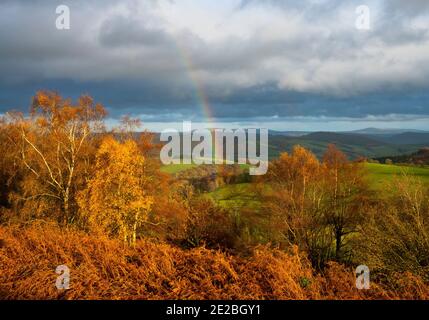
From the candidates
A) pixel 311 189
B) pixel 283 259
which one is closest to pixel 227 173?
pixel 311 189

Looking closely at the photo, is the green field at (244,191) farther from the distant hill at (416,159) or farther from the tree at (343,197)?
the distant hill at (416,159)

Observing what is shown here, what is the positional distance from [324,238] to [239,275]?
1532 inches

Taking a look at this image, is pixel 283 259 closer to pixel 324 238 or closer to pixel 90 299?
pixel 90 299

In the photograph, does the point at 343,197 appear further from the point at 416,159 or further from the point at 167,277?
the point at 416,159

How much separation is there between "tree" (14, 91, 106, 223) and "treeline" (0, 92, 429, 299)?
140 mm

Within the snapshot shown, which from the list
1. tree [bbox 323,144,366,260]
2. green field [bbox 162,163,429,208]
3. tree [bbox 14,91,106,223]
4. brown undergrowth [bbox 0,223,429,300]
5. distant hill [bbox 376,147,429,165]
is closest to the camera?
brown undergrowth [bbox 0,223,429,300]

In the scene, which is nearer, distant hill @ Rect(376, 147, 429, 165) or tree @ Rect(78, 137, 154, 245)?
tree @ Rect(78, 137, 154, 245)

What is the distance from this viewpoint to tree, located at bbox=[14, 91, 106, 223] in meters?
40.7

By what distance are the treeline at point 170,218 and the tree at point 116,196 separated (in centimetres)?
11

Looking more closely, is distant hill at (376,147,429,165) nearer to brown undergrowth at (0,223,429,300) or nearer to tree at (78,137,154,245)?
tree at (78,137,154,245)

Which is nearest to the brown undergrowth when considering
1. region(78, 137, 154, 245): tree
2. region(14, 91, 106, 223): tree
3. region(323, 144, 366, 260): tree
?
region(78, 137, 154, 245): tree

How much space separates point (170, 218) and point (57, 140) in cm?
1409

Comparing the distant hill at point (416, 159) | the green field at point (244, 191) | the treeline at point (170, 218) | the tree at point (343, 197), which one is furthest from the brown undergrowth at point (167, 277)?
the distant hill at point (416, 159)

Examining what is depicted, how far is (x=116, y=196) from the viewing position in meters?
33.7
